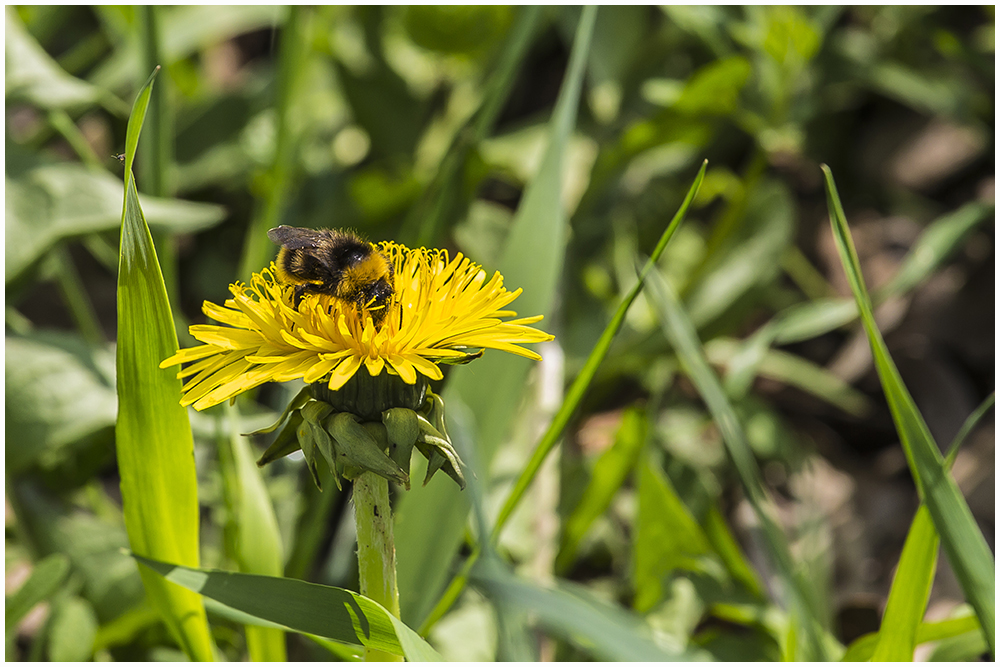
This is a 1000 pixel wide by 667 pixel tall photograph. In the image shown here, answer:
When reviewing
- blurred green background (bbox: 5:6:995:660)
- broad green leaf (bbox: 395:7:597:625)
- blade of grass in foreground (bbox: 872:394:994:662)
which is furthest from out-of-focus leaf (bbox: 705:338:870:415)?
blade of grass in foreground (bbox: 872:394:994:662)

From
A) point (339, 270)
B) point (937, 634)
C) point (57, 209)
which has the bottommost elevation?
point (937, 634)

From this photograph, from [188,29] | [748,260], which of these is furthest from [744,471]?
[188,29]

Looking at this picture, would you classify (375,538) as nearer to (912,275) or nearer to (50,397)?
(50,397)

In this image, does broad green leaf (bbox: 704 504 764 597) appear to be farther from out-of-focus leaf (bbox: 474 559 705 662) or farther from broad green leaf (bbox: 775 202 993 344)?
out-of-focus leaf (bbox: 474 559 705 662)

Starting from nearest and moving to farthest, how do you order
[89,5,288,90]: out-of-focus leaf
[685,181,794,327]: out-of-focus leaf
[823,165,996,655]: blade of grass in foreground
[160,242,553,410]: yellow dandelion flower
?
[160,242,553,410]: yellow dandelion flower
[823,165,996,655]: blade of grass in foreground
[685,181,794,327]: out-of-focus leaf
[89,5,288,90]: out-of-focus leaf

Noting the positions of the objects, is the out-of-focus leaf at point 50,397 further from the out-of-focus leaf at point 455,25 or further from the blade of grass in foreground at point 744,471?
the out-of-focus leaf at point 455,25

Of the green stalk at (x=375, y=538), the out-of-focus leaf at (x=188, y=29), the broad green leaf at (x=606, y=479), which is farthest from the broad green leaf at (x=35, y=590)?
the out-of-focus leaf at (x=188, y=29)

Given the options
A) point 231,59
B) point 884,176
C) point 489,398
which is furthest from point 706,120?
point 231,59
